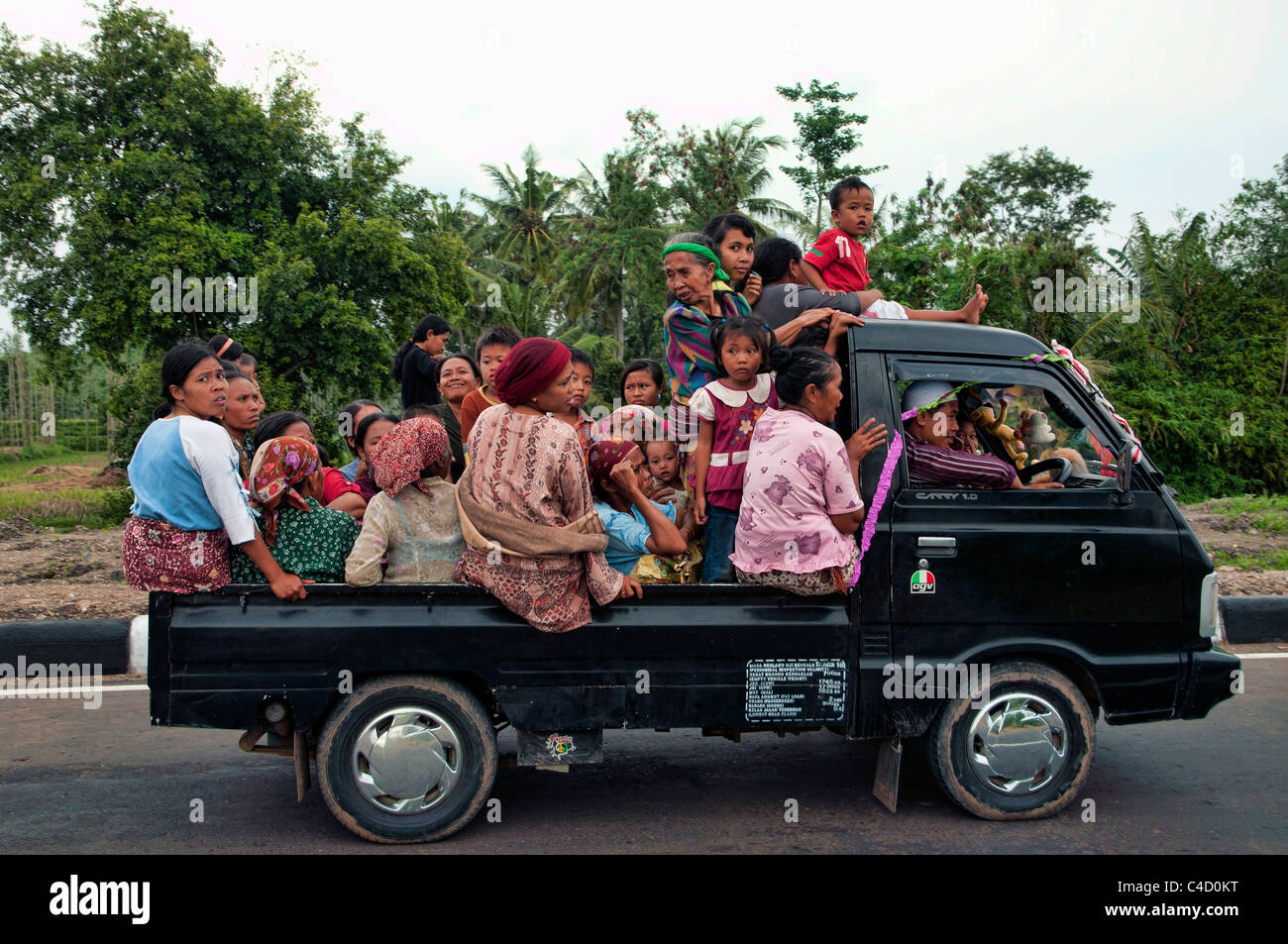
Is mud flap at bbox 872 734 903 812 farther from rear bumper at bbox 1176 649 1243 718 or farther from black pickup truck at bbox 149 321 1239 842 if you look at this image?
rear bumper at bbox 1176 649 1243 718

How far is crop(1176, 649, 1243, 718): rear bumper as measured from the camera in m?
4.02

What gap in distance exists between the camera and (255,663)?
11.8ft

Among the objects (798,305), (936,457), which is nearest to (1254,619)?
(936,457)

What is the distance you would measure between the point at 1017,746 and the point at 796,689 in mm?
957

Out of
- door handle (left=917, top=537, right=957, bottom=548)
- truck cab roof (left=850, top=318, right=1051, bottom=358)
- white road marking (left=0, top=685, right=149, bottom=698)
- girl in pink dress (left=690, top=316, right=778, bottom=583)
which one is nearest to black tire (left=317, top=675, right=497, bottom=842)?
girl in pink dress (left=690, top=316, right=778, bottom=583)

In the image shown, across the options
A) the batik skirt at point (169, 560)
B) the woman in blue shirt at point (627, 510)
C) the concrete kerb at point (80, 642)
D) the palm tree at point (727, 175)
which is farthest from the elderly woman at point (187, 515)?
the palm tree at point (727, 175)

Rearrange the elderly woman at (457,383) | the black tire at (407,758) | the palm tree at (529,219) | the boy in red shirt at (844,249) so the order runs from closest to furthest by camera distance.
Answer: the black tire at (407,758) < the boy in red shirt at (844,249) < the elderly woman at (457,383) < the palm tree at (529,219)

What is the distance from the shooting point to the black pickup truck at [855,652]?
3633mm

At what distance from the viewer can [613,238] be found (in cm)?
2916

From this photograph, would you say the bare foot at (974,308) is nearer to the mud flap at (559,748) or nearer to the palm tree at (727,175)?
the mud flap at (559,748)

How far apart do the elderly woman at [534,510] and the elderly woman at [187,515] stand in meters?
0.71

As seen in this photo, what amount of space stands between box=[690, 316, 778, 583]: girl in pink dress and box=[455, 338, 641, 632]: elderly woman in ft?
1.78

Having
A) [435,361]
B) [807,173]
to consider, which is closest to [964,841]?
[435,361]

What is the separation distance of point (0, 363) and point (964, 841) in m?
36.5
